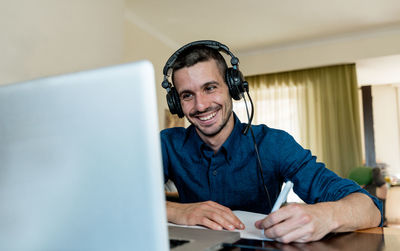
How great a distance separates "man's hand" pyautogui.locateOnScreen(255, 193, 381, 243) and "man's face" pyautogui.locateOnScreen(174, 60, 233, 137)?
0.59 m

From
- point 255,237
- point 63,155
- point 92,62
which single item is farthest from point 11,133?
point 92,62

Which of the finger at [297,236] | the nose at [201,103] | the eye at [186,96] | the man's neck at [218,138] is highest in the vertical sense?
the eye at [186,96]

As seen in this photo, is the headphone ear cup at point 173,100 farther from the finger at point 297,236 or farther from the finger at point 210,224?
the finger at point 297,236

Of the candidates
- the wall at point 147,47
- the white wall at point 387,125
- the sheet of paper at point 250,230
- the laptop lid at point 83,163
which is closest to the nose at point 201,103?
the sheet of paper at point 250,230

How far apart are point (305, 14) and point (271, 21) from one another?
39 cm

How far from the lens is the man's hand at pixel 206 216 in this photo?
2.35 ft

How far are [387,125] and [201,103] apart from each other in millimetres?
6579

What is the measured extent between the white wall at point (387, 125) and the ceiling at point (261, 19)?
2196 mm

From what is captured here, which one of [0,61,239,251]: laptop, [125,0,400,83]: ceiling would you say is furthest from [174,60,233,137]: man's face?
[125,0,400,83]: ceiling

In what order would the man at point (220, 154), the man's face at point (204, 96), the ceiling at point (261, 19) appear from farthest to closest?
the ceiling at point (261, 19)
the man's face at point (204, 96)
the man at point (220, 154)

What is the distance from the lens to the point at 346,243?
0.61 metres

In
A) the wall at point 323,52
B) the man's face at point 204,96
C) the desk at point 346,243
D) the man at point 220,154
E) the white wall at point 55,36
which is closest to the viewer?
the desk at point 346,243

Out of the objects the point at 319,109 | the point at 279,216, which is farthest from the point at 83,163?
the point at 319,109

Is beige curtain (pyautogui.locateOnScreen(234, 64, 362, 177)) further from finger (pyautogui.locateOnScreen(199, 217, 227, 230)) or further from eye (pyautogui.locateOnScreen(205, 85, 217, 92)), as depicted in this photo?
finger (pyautogui.locateOnScreen(199, 217, 227, 230))
